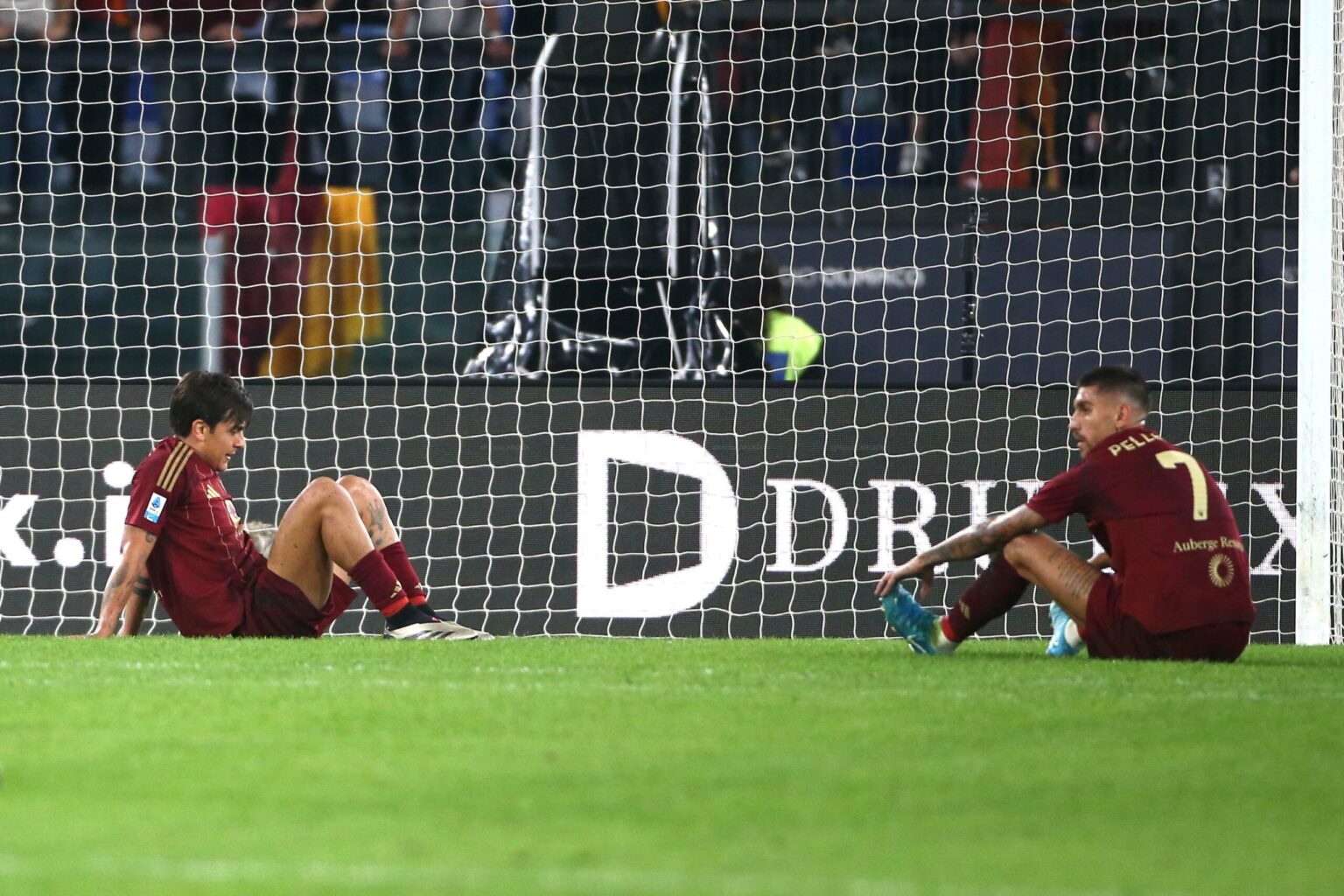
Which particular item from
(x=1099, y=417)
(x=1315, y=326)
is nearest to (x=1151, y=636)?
(x=1099, y=417)

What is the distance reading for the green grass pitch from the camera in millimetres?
2975

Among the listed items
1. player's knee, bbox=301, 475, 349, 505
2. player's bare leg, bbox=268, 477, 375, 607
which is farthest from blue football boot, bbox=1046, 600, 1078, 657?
player's knee, bbox=301, 475, 349, 505

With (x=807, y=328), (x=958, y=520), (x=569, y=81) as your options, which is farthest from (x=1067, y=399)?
(x=569, y=81)

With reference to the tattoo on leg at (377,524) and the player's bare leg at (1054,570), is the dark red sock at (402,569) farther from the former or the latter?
the player's bare leg at (1054,570)

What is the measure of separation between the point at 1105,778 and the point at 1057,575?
230 cm

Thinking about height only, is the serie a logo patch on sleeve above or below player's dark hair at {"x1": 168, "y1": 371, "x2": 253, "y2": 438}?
below

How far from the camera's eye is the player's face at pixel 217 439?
23.2 ft

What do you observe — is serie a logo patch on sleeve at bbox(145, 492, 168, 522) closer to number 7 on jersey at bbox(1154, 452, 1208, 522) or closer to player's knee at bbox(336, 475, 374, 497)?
player's knee at bbox(336, 475, 374, 497)

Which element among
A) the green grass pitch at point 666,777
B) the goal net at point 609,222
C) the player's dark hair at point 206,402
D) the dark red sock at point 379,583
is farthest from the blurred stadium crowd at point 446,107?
the green grass pitch at point 666,777

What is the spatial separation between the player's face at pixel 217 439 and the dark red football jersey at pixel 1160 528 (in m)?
2.72

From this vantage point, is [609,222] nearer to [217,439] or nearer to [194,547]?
[217,439]

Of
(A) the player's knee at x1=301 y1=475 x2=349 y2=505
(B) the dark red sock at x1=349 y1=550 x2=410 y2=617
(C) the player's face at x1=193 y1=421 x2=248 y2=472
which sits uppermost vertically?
(C) the player's face at x1=193 y1=421 x2=248 y2=472

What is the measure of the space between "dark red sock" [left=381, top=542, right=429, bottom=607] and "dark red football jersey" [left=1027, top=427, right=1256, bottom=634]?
91.1 inches

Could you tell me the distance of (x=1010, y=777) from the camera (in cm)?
391
